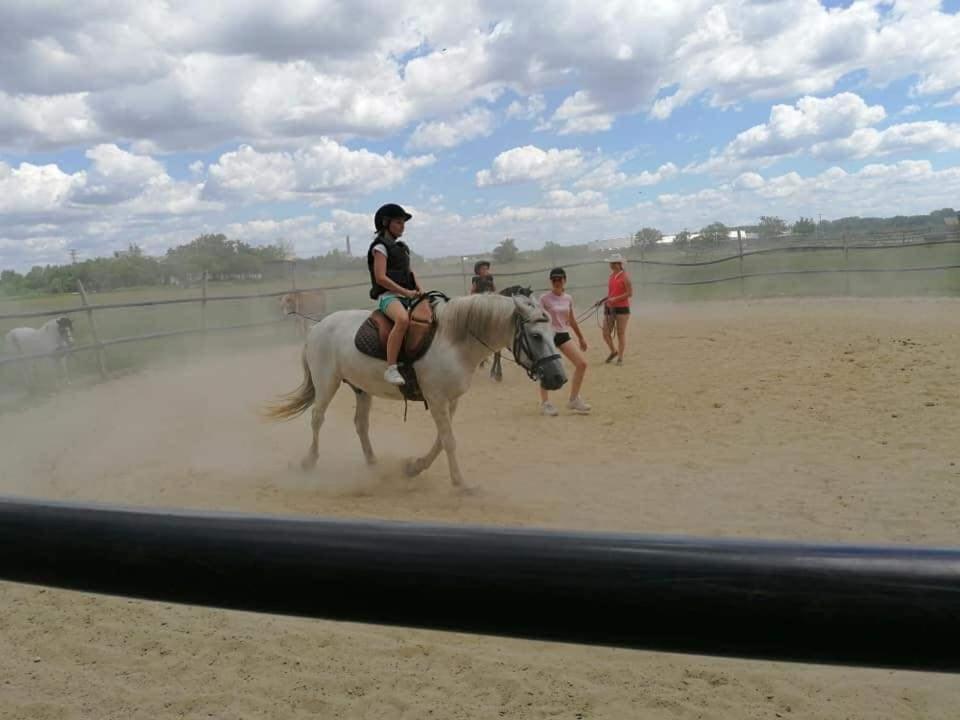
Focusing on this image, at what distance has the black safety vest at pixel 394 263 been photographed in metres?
6.11

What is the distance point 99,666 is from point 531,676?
7.22ft

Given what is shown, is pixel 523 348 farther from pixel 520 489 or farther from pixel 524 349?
pixel 520 489

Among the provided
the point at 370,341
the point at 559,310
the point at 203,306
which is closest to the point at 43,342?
the point at 203,306

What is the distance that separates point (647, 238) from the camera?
27.4 meters

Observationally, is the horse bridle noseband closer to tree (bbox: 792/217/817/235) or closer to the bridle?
the bridle

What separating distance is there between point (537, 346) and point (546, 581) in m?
5.21

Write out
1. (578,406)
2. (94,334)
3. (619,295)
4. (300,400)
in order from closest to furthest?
1. (300,400)
2. (578,406)
3. (619,295)
4. (94,334)

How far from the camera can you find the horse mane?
5.98 metres

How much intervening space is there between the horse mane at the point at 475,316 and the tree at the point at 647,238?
20.6 m

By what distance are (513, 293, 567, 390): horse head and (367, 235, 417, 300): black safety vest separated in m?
1.07

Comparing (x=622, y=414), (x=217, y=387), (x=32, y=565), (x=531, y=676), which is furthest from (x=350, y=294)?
(x=32, y=565)

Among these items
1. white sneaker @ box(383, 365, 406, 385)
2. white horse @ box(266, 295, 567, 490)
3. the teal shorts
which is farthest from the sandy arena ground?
the teal shorts

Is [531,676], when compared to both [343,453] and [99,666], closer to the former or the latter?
[99,666]

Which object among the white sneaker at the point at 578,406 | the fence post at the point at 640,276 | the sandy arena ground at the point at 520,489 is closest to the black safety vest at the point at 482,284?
the sandy arena ground at the point at 520,489
